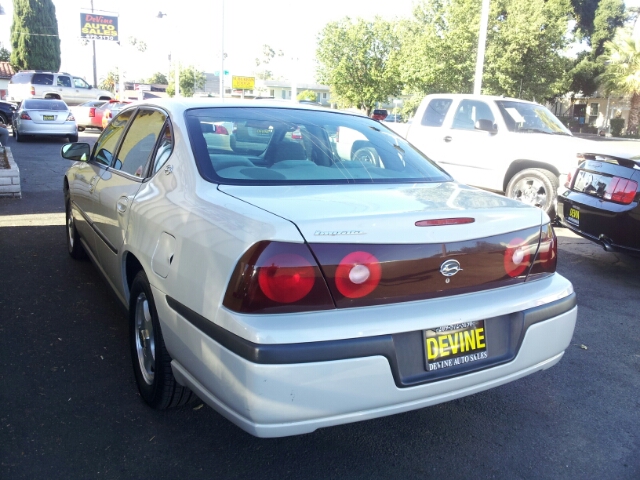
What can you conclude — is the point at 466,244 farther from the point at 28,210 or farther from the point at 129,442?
the point at 28,210

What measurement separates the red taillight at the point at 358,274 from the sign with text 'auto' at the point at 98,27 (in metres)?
50.0

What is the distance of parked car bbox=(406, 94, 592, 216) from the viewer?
8.08 m

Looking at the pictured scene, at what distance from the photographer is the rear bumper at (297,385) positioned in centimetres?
209

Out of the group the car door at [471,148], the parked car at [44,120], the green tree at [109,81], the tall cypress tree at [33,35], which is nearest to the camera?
the car door at [471,148]

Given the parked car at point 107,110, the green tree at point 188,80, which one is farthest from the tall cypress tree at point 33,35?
the parked car at point 107,110

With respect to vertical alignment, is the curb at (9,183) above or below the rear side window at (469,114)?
below

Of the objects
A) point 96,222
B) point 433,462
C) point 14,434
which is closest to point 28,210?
point 96,222

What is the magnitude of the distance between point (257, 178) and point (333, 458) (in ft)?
4.47

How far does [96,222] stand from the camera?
4.04m

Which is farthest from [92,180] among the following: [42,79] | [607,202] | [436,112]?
[42,79]

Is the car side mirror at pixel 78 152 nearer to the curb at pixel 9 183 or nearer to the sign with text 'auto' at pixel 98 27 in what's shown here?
the curb at pixel 9 183

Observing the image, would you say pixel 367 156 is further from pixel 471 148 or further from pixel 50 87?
pixel 50 87

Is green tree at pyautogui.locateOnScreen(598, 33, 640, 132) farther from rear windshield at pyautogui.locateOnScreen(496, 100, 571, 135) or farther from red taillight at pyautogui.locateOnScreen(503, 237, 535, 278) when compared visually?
red taillight at pyautogui.locateOnScreen(503, 237, 535, 278)

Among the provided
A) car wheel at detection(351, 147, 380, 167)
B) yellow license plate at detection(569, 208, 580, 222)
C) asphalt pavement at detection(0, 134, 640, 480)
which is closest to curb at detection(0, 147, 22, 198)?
asphalt pavement at detection(0, 134, 640, 480)
